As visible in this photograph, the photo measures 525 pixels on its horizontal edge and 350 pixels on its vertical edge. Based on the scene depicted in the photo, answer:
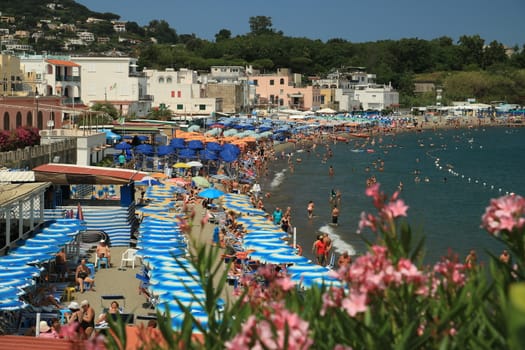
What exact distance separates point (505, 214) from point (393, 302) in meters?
0.87

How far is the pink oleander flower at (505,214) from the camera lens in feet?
16.0

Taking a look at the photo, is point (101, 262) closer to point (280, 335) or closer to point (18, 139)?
point (18, 139)

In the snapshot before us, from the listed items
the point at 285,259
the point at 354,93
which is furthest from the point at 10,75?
the point at 354,93

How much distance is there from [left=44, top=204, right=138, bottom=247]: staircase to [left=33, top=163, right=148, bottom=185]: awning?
0.90 meters

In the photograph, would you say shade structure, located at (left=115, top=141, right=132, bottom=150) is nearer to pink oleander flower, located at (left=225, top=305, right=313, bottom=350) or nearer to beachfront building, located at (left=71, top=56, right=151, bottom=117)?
beachfront building, located at (left=71, top=56, right=151, bottom=117)

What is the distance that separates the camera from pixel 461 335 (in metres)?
5.02

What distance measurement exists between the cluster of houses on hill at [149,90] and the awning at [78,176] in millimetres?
16728

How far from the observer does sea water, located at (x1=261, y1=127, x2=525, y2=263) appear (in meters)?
31.2

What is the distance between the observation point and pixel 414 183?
51.3 metres

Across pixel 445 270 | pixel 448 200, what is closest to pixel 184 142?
pixel 448 200

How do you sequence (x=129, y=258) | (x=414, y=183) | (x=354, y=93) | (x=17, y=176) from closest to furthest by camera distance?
1. (x=129, y=258)
2. (x=17, y=176)
3. (x=414, y=183)
4. (x=354, y=93)

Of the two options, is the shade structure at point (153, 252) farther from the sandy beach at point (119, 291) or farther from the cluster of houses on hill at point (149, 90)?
the cluster of houses on hill at point (149, 90)

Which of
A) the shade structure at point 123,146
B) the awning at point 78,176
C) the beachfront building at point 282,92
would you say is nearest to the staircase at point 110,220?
the awning at point 78,176

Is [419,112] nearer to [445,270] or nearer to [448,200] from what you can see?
[448,200]
